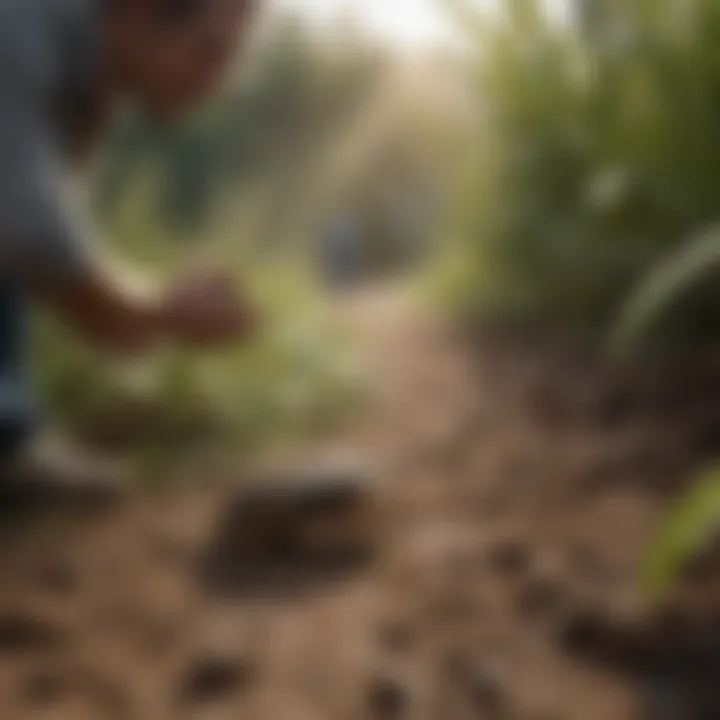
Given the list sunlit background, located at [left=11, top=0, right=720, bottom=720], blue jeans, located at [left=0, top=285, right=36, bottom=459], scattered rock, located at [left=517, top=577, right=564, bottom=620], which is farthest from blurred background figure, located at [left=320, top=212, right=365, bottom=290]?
scattered rock, located at [left=517, top=577, right=564, bottom=620]

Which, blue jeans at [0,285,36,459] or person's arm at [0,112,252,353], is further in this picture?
blue jeans at [0,285,36,459]

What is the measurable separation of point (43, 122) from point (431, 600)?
1.10 ft

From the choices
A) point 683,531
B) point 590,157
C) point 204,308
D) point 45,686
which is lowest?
point 683,531

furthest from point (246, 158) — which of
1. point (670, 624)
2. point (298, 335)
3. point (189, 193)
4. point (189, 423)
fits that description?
point (670, 624)

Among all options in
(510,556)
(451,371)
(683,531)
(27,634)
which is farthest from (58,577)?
(451,371)

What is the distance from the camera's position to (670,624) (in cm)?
54

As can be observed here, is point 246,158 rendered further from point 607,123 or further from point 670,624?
point 670,624

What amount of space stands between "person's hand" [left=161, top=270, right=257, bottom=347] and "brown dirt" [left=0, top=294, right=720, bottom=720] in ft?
0.56

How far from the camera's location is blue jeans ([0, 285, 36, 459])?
82 centimetres

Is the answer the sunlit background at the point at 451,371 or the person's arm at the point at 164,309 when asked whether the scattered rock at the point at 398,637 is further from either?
the person's arm at the point at 164,309

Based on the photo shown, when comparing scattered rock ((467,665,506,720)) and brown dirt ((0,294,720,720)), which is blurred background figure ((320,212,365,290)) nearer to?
brown dirt ((0,294,720,720))

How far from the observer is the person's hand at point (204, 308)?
0.57 metres

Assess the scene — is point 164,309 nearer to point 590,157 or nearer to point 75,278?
point 75,278

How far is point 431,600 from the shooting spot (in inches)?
24.2
